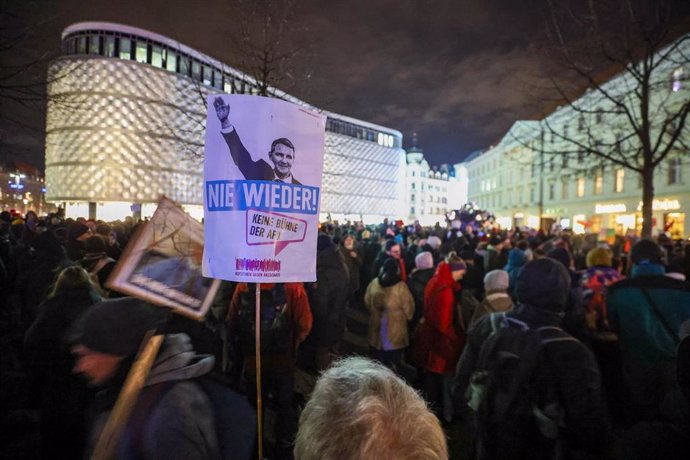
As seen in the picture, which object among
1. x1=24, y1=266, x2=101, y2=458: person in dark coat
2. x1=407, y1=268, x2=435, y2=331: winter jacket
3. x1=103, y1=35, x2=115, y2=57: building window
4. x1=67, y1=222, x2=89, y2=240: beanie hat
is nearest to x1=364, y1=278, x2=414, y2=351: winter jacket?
x1=407, y1=268, x2=435, y2=331: winter jacket

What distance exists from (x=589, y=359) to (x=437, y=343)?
2527 millimetres

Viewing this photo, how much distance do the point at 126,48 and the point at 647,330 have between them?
5612 centimetres

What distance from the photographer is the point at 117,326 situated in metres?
1.94

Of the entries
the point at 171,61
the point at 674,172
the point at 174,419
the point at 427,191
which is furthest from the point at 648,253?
the point at 427,191

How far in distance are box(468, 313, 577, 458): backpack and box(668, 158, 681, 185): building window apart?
31.5 m

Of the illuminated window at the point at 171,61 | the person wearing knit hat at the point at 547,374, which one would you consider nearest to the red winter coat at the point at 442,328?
the person wearing knit hat at the point at 547,374

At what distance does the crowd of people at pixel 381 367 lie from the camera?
133 cm

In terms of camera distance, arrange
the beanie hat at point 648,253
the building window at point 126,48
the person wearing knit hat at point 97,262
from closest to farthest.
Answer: the beanie hat at point 648,253 → the person wearing knit hat at point 97,262 → the building window at point 126,48

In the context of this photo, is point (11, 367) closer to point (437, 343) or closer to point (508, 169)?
point (437, 343)

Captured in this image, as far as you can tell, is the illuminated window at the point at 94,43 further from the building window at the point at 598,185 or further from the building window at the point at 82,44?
the building window at the point at 598,185

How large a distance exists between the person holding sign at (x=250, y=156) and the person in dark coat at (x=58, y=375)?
175 cm

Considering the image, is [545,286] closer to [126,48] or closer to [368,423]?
[368,423]

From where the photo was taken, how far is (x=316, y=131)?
2977 millimetres

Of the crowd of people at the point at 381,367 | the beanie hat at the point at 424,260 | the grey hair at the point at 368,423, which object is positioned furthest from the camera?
the beanie hat at the point at 424,260
